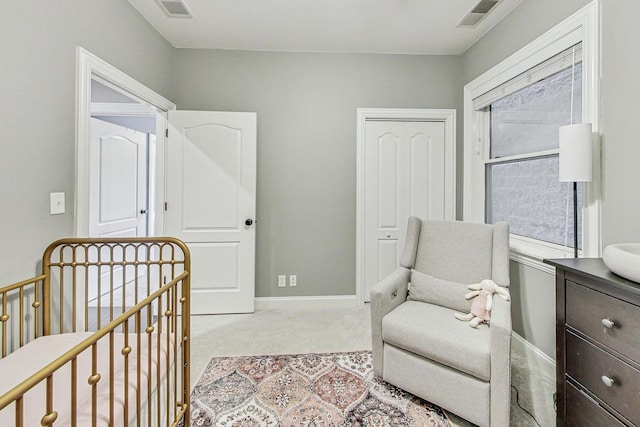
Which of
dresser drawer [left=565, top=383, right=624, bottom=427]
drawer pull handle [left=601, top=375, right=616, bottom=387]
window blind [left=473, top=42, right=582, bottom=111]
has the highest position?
window blind [left=473, top=42, right=582, bottom=111]

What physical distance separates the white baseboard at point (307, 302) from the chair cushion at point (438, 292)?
1.13 meters

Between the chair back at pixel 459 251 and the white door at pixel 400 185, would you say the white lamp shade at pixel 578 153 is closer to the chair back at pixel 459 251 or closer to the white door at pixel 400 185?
the chair back at pixel 459 251

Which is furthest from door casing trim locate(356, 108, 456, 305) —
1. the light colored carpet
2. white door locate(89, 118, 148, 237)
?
white door locate(89, 118, 148, 237)

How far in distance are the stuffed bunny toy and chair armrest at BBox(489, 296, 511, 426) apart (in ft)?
0.92

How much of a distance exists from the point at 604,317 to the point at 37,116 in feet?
8.72

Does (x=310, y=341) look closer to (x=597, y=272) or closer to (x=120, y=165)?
(x=597, y=272)

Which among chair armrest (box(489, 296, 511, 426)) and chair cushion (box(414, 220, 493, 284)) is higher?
chair cushion (box(414, 220, 493, 284))

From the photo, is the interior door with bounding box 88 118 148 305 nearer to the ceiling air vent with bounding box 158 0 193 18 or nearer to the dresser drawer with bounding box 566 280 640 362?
the ceiling air vent with bounding box 158 0 193 18

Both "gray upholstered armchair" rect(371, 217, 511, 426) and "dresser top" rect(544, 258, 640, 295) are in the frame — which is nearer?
"dresser top" rect(544, 258, 640, 295)

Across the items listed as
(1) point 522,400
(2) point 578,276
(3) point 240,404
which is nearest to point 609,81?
(2) point 578,276

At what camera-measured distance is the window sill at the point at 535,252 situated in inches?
79.7

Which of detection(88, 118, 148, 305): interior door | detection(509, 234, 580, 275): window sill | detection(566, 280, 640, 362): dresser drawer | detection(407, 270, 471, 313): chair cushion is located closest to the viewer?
detection(566, 280, 640, 362): dresser drawer

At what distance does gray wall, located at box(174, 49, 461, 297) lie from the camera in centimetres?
308

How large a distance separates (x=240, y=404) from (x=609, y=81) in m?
2.66
